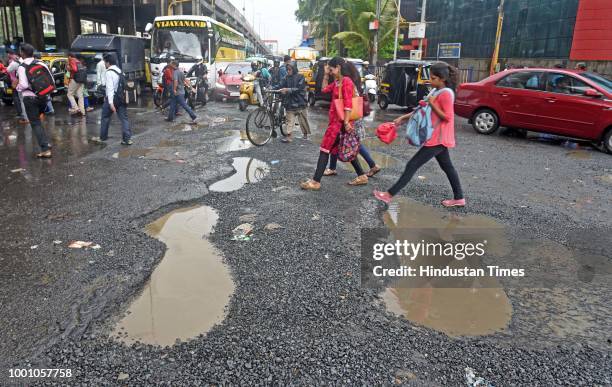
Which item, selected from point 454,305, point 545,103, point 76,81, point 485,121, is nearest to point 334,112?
point 454,305

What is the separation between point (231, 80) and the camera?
18.9 metres

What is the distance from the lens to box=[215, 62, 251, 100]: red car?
18922 millimetres

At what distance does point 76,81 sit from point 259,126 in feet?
24.0

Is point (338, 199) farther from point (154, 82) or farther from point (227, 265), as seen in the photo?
point (154, 82)

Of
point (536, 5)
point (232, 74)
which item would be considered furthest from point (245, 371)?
point (536, 5)

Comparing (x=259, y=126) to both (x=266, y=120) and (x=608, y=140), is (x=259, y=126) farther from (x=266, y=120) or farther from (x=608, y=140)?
(x=608, y=140)

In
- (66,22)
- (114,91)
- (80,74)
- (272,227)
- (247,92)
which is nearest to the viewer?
(272,227)

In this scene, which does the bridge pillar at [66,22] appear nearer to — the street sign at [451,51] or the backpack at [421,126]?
the street sign at [451,51]

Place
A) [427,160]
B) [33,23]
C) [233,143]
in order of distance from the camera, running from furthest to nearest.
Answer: [33,23]
[233,143]
[427,160]

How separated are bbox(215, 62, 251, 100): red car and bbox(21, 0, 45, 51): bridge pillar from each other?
19934 millimetres

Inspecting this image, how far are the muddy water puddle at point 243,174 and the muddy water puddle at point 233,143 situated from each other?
91 centimetres

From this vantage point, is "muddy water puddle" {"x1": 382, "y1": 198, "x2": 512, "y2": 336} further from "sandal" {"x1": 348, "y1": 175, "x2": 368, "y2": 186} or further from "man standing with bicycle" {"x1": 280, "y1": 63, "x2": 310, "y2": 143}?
"man standing with bicycle" {"x1": 280, "y1": 63, "x2": 310, "y2": 143}

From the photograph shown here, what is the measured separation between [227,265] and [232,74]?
1651 centimetres

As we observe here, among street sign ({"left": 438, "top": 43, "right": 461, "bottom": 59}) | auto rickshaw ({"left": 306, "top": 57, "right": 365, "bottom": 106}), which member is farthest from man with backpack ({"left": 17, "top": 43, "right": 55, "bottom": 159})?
street sign ({"left": 438, "top": 43, "right": 461, "bottom": 59})
